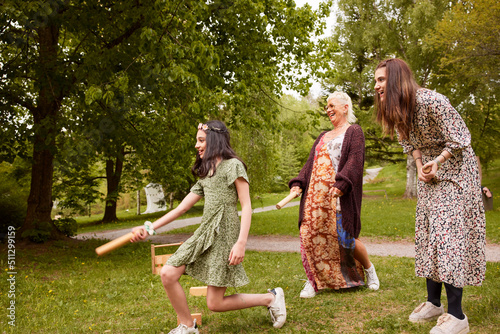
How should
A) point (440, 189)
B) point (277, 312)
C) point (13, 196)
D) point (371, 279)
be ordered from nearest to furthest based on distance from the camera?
point (440, 189)
point (277, 312)
point (371, 279)
point (13, 196)

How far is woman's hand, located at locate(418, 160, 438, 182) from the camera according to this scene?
3.39 metres

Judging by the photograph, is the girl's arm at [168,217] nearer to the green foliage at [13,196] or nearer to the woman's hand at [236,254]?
the woman's hand at [236,254]

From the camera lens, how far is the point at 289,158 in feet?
126

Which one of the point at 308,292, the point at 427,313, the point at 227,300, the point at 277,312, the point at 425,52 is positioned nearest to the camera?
the point at 227,300

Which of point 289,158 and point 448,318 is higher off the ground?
point 289,158

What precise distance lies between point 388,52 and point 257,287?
20.9 meters

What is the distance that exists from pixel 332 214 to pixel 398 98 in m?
1.77

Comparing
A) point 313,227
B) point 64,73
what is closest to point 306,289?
point 313,227

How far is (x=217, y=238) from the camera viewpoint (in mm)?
3588

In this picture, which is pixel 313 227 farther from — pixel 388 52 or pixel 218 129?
pixel 388 52

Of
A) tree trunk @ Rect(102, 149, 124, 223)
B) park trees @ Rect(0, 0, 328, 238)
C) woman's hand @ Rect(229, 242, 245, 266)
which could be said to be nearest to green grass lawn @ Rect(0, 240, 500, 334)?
woman's hand @ Rect(229, 242, 245, 266)

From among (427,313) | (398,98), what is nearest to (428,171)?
(398,98)

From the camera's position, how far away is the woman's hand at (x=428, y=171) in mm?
3388

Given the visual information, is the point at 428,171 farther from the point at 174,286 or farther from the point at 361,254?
the point at 174,286
